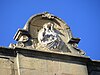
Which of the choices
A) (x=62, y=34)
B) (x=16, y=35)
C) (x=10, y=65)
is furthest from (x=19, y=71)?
(x=62, y=34)

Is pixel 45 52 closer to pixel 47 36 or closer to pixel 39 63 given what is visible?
pixel 39 63

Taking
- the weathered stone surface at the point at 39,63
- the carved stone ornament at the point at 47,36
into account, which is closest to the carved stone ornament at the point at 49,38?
the carved stone ornament at the point at 47,36

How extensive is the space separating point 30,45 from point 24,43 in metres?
0.26

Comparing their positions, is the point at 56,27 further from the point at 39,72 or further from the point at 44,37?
the point at 39,72

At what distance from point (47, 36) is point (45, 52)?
102 cm

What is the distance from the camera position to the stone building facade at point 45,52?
16.6m

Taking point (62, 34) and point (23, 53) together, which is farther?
point (62, 34)

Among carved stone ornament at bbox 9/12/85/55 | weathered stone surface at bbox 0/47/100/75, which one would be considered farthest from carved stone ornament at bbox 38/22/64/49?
weathered stone surface at bbox 0/47/100/75

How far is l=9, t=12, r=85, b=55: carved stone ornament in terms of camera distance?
17.5 meters

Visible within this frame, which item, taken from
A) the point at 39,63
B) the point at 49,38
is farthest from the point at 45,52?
the point at 49,38

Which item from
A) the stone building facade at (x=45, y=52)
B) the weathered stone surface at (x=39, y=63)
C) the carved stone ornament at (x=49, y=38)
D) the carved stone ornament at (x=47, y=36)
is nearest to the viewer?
the weathered stone surface at (x=39, y=63)

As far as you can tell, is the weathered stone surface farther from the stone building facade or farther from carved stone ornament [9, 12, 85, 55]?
carved stone ornament [9, 12, 85, 55]

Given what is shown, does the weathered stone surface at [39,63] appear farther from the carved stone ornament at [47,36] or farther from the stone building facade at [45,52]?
the carved stone ornament at [47,36]

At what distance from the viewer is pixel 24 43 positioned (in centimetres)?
1731
